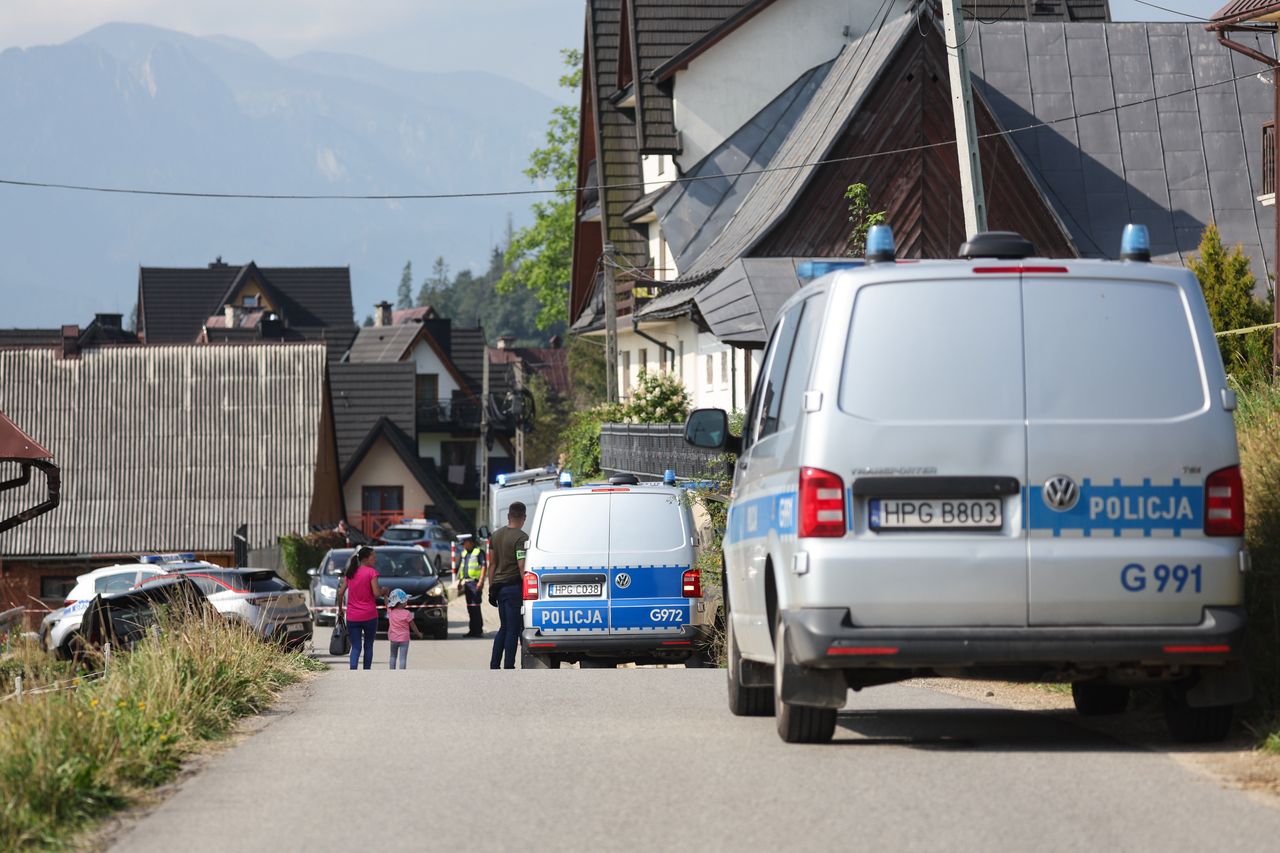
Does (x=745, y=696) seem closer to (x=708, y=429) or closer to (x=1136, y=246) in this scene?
(x=708, y=429)

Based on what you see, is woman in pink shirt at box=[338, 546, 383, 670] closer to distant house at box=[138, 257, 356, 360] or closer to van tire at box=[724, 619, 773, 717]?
van tire at box=[724, 619, 773, 717]

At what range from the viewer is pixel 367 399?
291 feet

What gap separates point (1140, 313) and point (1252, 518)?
2.46 m

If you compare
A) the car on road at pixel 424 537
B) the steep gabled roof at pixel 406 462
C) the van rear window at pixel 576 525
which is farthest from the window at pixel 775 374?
the steep gabled roof at pixel 406 462

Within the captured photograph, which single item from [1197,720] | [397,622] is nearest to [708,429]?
[1197,720]

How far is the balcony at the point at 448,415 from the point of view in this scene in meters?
101

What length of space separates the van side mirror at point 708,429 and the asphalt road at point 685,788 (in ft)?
4.99

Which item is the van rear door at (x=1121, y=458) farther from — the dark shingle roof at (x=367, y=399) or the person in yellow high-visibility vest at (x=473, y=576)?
the dark shingle roof at (x=367, y=399)

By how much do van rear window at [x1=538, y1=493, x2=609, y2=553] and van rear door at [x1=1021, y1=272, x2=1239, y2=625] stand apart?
10731mm

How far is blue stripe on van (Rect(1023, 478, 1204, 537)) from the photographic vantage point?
8336 millimetres

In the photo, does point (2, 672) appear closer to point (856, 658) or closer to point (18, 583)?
point (856, 658)

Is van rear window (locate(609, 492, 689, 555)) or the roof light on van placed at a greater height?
the roof light on van

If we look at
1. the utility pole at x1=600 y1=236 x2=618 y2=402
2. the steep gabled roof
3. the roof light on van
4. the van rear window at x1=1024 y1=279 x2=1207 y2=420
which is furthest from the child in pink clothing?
the steep gabled roof

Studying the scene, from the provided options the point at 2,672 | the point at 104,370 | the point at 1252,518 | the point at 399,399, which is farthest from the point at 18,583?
the point at 1252,518
